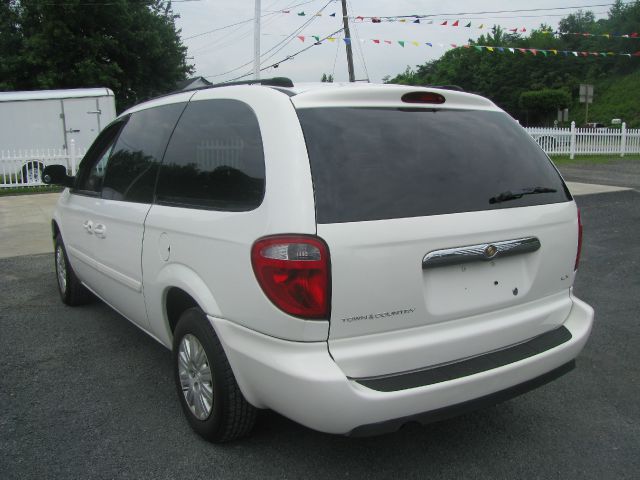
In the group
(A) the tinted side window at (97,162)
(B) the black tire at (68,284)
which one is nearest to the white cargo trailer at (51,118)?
(B) the black tire at (68,284)

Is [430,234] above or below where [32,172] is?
above

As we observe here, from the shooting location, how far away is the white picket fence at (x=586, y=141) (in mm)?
22484

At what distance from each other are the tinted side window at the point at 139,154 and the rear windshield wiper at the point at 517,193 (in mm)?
1769

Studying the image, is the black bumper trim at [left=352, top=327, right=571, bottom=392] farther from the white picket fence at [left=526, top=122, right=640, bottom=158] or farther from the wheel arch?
the white picket fence at [left=526, top=122, right=640, bottom=158]

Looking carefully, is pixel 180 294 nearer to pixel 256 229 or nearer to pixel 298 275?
pixel 256 229

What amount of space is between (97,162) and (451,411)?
10.4 ft

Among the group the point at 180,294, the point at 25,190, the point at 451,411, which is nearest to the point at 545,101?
the point at 25,190

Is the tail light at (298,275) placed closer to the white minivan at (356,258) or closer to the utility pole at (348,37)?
the white minivan at (356,258)

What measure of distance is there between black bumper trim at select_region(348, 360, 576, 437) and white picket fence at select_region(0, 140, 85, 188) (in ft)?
48.2

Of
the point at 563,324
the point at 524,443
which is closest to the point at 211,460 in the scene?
the point at 524,443

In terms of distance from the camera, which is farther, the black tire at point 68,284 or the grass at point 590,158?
the grass at point 590,158

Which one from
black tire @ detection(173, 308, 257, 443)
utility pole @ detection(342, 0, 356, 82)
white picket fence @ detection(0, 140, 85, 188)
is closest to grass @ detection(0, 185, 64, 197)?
white picket fence @ detection(0, 140, 85, 188)

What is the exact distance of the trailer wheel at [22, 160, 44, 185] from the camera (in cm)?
1561

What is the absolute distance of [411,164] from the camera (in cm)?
242
